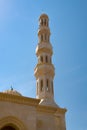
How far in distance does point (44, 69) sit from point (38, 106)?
21.7 feet

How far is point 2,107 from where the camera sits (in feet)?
57.0

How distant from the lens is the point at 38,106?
2028cm

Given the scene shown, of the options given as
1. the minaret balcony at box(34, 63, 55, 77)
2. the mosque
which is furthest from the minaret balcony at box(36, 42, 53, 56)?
the minaret balcony at box(34, 63, 55, 77)

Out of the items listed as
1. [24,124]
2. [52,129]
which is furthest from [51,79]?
[24,124]

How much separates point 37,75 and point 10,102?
30.8 ft

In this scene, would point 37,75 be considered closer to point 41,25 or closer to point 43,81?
point 43,81

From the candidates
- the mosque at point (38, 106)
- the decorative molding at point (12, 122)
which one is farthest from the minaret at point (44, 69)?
the decorative molding at point (12, 122)

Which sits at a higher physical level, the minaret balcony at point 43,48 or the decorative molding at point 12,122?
the minaret balcony at point 43,48

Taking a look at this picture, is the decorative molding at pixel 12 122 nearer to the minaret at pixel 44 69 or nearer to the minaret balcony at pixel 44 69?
the minaret at pixel 44 69

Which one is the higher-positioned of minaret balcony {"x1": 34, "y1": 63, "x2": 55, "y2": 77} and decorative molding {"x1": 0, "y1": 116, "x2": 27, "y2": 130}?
minaret balcony {"x1": 34, "y1": 63, "x2": 55, "y2": 77}

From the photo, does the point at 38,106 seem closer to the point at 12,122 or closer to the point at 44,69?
the point at 12,122

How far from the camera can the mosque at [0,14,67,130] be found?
17391 millimetres

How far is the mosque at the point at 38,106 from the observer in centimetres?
1739

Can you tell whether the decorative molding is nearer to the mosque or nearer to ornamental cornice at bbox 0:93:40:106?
the mosque
